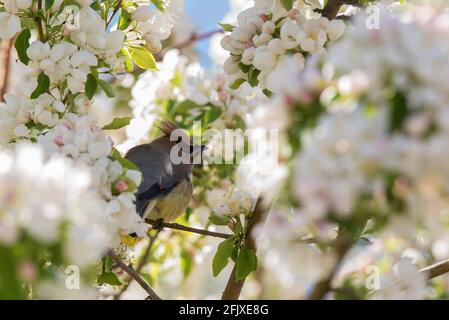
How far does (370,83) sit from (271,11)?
5.22 ft

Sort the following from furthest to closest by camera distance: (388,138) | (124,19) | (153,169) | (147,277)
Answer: (153,169) → (147,277) → (124,19) → (388,138)

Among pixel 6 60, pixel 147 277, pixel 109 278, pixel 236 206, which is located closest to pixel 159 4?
pixel 236 206

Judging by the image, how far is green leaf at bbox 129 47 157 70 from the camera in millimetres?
3199

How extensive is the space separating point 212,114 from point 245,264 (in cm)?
137

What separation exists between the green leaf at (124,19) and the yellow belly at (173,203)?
4.39 ft

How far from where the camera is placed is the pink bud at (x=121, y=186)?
2.28 m

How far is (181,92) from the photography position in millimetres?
4633

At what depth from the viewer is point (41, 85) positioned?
2.90 metres

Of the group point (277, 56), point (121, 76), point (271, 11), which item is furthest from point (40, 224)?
point (121, 76)

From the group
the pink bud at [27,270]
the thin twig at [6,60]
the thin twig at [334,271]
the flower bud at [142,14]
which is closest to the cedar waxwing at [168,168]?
the thin twig at [6,60]

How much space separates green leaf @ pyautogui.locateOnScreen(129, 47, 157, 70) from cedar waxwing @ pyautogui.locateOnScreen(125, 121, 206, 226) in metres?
1.07

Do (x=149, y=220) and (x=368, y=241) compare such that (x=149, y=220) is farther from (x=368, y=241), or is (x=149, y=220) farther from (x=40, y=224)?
(x=40, y=224)

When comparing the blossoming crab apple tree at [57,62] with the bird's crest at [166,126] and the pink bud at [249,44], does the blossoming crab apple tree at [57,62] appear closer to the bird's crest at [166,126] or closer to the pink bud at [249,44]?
the pink bud at [249,44]

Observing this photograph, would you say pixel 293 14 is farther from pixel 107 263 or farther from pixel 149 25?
pixel 107 263
